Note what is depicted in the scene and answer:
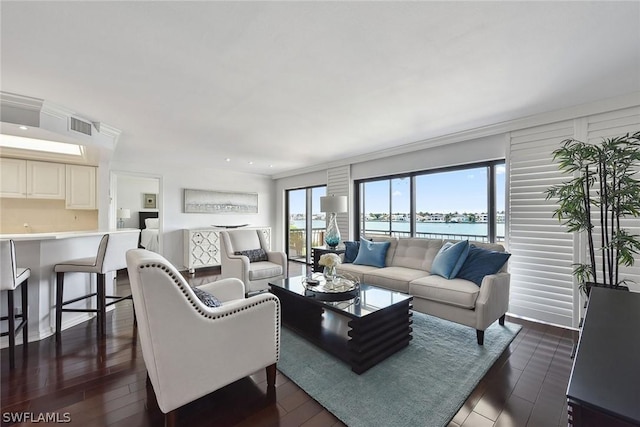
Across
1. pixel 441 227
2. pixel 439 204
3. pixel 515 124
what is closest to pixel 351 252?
pixel 441 227

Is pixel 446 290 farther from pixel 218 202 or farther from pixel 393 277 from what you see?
pixel 218 202

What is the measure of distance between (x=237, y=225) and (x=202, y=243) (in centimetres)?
110

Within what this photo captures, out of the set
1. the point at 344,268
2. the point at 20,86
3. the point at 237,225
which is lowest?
the point at 344,268

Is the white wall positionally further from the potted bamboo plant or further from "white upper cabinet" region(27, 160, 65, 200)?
the potted bamboo plant

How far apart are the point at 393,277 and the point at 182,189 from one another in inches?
196

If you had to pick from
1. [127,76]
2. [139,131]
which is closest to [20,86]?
[127,76]

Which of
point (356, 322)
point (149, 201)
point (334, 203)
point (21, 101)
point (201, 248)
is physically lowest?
point (356, 322)

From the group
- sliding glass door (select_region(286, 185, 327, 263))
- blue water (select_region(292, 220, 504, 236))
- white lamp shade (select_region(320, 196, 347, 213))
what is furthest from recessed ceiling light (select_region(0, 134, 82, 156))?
blue water (select_region(292, 220, 504, 236))

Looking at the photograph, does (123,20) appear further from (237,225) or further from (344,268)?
(237,225)

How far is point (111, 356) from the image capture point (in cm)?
227

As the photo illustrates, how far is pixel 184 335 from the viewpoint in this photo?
1440 mm

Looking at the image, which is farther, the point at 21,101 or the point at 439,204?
the point at 439,204

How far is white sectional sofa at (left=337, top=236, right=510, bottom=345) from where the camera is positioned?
8.14 feet

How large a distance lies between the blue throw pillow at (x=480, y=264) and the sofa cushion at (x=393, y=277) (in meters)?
0.47
